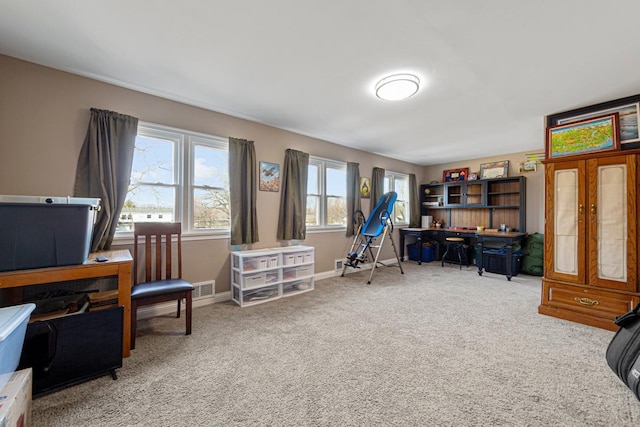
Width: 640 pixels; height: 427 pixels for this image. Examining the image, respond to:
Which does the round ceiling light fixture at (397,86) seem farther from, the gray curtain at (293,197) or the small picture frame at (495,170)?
the small picture frame at (495,170)

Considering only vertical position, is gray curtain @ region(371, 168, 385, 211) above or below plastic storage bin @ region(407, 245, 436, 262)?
above

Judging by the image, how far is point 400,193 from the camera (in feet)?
21.9

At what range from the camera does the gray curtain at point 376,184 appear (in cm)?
559

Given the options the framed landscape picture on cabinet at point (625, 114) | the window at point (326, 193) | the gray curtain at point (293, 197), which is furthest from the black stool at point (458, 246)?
the gray curtain at point (293, 197)

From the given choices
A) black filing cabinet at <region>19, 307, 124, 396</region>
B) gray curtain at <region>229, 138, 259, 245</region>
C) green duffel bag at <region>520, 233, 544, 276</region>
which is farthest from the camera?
green duffel bag at <region>520, 233, 544, 276</region>

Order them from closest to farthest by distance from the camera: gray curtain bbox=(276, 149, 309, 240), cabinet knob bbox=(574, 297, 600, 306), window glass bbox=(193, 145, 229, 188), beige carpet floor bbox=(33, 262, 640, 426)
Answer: beige carpet floor bbox=(33, 262, 640, 426), cabinet knob bbox=(574, 297, 600, 306), window glass bbox=(193, 145, 229, 188), gray curtain bbox=(276, 149, 309, 240)

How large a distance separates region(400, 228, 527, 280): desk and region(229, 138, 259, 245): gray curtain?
407cm

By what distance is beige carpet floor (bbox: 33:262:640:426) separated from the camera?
1.46 meters

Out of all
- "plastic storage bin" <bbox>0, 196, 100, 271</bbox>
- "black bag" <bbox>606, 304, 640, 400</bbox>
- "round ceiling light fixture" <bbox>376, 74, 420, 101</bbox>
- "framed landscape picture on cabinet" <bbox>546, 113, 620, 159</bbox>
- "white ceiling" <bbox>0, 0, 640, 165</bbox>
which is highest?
"white ceiling" <bbox>0, 0, 640, 165</bbox>

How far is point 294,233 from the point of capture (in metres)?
4.12

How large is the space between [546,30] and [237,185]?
333 cm

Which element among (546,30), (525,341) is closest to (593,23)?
(546,30)

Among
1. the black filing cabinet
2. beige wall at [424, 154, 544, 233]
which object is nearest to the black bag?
the black filing cabinet

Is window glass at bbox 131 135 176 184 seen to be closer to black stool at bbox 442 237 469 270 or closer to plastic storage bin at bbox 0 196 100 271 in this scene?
plastic storage bin at bbox 0 196 100 271
